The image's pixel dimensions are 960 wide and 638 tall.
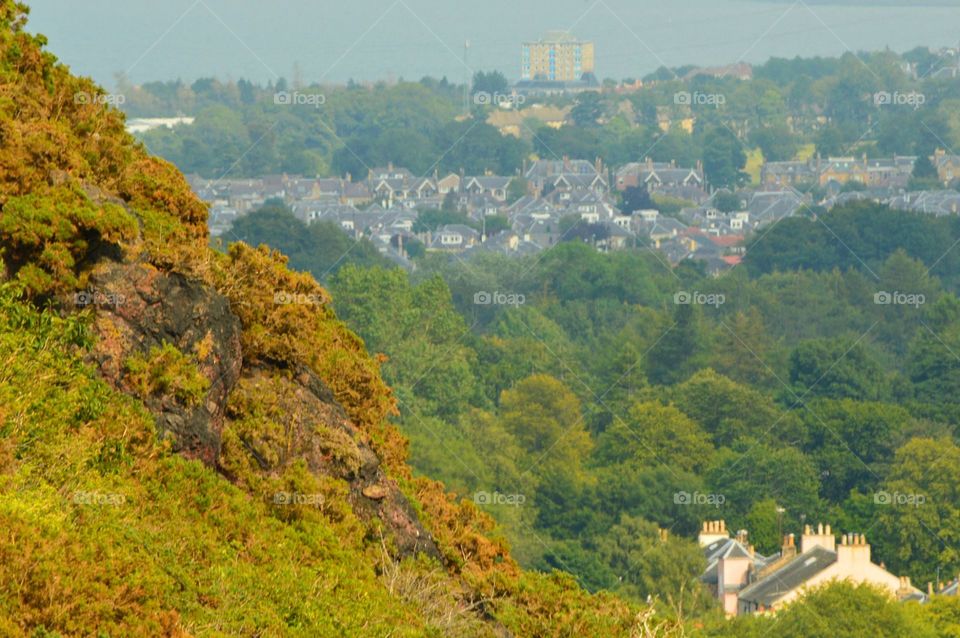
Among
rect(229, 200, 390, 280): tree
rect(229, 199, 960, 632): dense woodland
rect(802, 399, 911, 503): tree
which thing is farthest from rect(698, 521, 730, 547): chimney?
rect(229, 200, 390, 280): tree

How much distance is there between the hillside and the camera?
14055 mm

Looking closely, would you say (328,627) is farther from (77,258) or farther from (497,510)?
(497,510)

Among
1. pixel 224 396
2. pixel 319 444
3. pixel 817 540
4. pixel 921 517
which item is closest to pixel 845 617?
pixel 817 540

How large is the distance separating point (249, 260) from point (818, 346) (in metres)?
86.1

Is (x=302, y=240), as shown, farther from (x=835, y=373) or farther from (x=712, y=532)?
(x=712, y=532)

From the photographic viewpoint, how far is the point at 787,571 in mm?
60500

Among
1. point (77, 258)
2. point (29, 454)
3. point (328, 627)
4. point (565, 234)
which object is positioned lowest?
point (565, 234)

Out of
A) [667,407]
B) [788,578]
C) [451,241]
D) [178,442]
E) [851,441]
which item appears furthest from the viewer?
[451,241]

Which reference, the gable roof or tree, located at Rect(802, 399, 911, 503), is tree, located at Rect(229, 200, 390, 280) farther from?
the gable roof

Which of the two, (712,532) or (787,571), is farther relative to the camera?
(712,532)

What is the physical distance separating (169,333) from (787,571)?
150 ft

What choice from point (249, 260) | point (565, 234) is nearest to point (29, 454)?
point (249, 260)

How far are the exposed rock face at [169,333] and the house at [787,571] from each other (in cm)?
4066

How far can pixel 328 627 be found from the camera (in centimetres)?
1501
